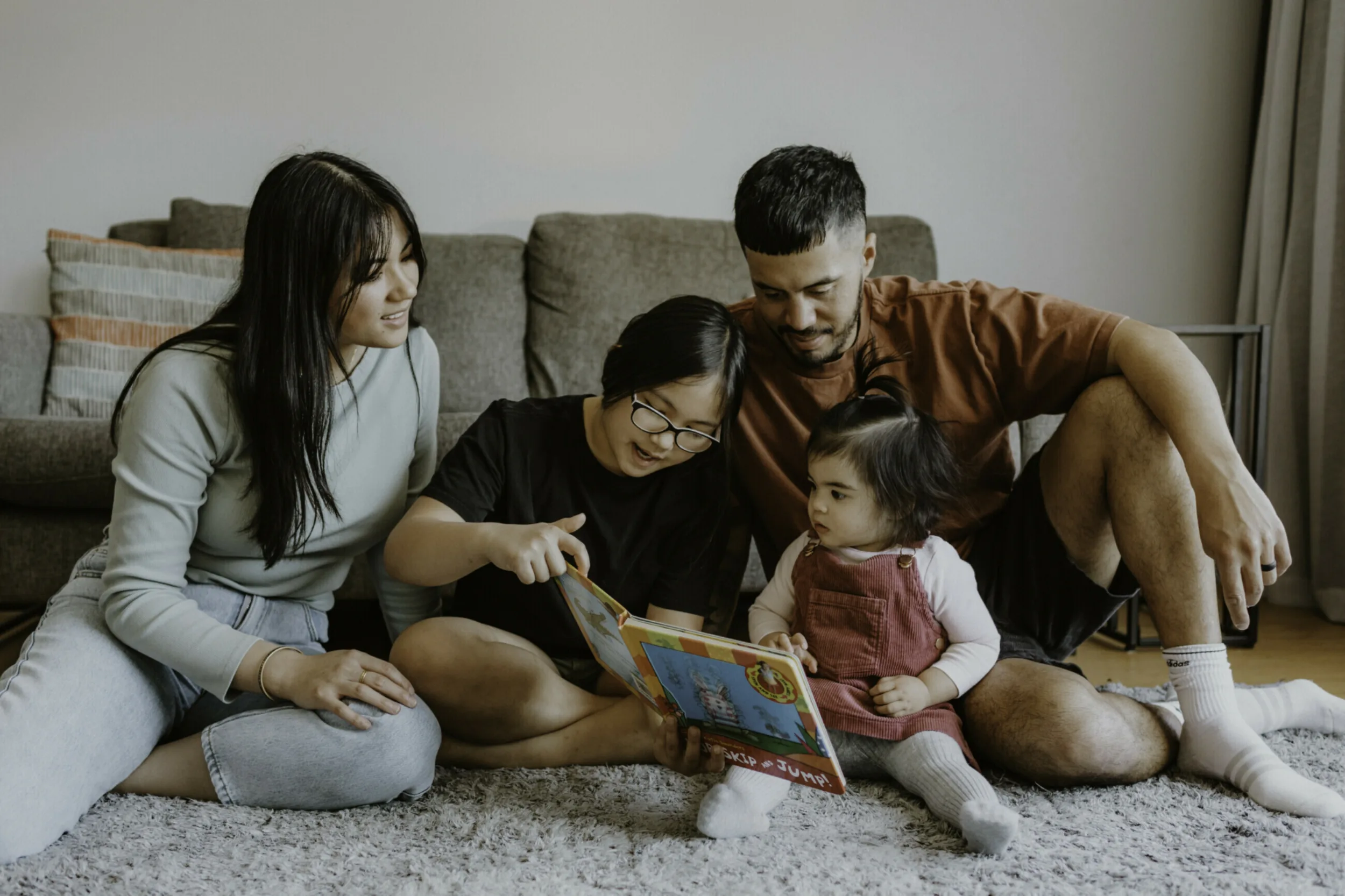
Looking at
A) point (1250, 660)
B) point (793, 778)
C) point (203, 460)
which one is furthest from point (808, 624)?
point (1250, 660)

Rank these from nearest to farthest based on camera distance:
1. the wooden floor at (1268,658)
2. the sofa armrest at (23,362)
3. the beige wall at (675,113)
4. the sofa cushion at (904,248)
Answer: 1. the wooden floor at (1268,658)
2. the sofa armrest at (23,362)
3. the sofa cushion at (904,248)
4. the beige wall at (675,113)

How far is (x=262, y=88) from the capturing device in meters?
2.47

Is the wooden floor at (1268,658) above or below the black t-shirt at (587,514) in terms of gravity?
below

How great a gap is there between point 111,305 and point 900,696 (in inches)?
75.4

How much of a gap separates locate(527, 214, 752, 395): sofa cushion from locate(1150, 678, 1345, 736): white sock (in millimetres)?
1338

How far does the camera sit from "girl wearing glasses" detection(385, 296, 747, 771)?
3.89 ft

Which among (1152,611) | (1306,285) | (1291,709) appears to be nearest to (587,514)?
(1152,611)

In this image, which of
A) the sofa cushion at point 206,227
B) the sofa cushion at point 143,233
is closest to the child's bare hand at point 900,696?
the sofa cushion at point 206,227

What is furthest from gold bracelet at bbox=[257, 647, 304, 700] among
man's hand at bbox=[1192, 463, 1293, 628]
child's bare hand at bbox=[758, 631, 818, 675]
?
man's hand at bbox=[1192, 463, 1293, 628]

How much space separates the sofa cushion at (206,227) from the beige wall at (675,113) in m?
0.21

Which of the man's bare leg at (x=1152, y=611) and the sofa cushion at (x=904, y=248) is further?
the sofa cushion at (x=904, y=248)

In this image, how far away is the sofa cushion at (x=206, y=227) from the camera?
2307 millimetres

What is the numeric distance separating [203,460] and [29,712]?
312mm

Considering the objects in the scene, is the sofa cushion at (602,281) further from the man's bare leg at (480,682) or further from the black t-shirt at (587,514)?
the man's bare leg at (480,682)
